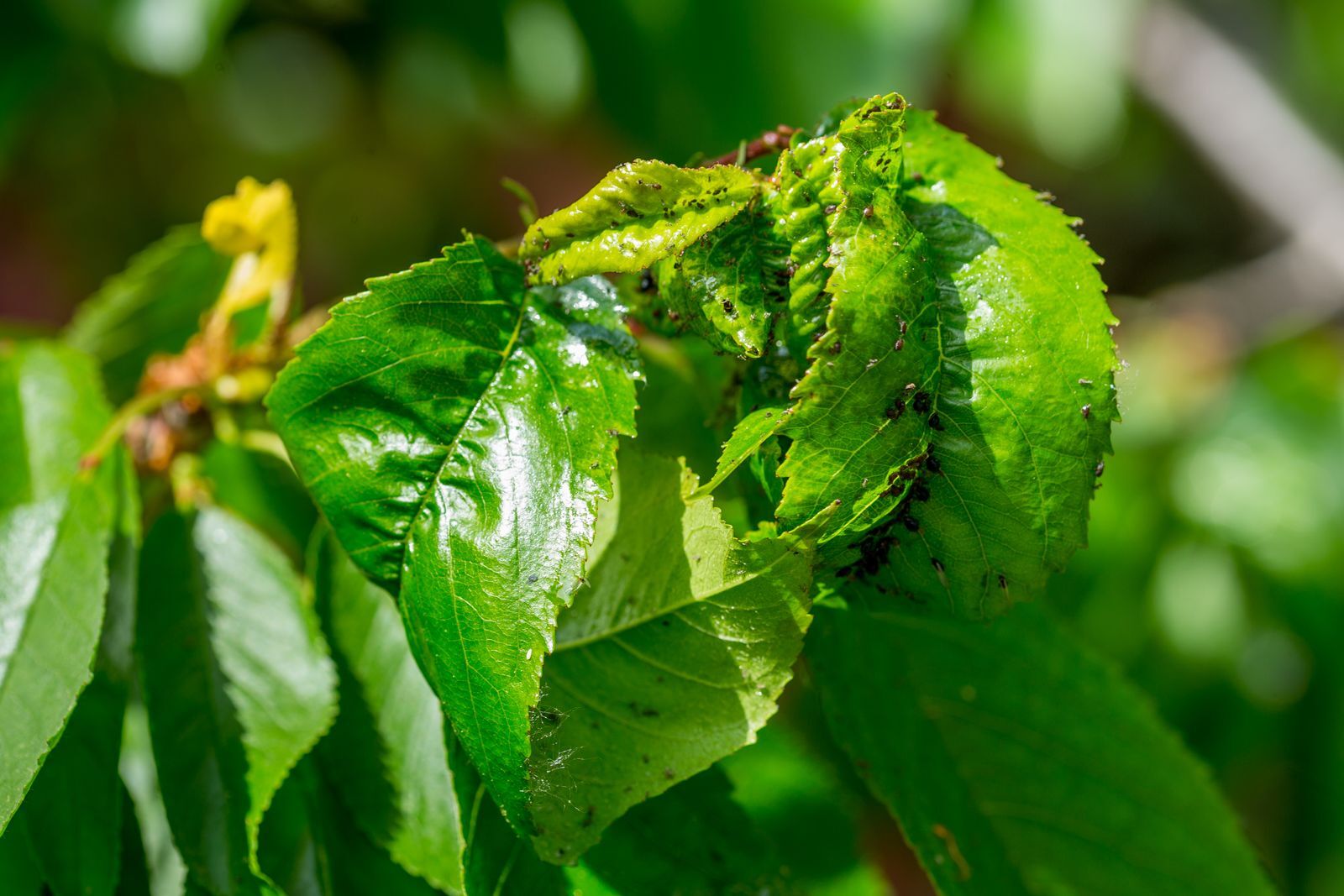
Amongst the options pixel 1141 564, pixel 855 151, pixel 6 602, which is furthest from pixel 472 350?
pixel 1141 564

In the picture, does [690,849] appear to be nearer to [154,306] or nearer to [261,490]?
[261,490]

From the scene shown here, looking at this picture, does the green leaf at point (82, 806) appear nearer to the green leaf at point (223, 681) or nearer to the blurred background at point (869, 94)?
the green leaf at point (223, 681)

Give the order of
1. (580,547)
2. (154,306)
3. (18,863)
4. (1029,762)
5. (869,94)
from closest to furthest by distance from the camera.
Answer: (580,547)
(18,863)
(1029,762)
(154,306)
(869,94)

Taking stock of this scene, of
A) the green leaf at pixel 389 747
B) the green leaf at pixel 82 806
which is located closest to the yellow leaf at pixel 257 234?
the green leaf at pixel 389 747

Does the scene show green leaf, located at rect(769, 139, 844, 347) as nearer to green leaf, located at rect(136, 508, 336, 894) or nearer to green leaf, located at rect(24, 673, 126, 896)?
green leaf, located at rect(136, 508, 336, 894)

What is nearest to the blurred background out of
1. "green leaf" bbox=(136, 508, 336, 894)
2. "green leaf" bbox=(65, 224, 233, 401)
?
"green leaf" bbox=(65, 224, 233, 401)

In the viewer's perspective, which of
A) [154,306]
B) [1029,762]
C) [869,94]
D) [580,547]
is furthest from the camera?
[869,94]

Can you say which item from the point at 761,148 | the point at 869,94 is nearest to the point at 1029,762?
the point at 761,148

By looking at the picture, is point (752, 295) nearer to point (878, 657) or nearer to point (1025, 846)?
point (878, 657)
